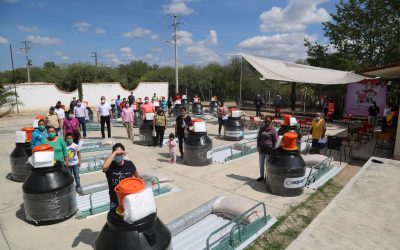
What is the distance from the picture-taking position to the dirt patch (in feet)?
17.5

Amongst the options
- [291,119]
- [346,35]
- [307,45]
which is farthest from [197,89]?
[291,119]

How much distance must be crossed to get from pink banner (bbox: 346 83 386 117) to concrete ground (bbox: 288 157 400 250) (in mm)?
12257

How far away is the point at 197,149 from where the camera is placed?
9461mm

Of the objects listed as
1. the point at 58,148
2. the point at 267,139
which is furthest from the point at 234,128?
the point at 58,148

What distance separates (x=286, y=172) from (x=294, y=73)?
334 inches

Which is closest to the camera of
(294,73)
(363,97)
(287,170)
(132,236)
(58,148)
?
(132,236)

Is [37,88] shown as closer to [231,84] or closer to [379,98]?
[231,84]

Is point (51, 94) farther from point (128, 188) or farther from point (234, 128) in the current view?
point (128, 188)

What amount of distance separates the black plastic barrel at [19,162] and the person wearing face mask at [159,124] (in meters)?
4.50

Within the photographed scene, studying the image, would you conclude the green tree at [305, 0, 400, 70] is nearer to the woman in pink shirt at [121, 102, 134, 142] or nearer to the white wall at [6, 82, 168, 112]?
the woman in pink shirt at [121, 102, 134, 142]

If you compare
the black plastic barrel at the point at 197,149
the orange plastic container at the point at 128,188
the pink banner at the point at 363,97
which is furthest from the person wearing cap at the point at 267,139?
the pink banner at the point at 363,97

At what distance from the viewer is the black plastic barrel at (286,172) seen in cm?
691

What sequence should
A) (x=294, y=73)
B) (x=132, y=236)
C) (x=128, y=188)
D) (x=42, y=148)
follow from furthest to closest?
(x=294, y=73) → (x=42, y=148) → (x=132, y=236) → (x=128, y=188)

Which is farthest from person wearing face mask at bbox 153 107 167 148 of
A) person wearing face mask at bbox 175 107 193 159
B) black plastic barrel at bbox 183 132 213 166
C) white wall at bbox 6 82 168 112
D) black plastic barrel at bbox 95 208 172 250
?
white wall at bbox 6 82 168 112
